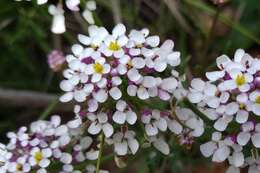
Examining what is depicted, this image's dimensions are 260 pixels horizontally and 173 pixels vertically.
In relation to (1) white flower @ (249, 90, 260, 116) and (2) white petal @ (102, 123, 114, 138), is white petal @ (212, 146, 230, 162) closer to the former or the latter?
(1) white flower @ (249, 90, 260, 116)

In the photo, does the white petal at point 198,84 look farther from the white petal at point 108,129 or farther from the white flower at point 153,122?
the white petal at point 108,129

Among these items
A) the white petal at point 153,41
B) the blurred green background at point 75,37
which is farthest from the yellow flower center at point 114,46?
the blurred green background at point 75,37

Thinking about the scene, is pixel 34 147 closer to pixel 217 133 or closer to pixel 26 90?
pixel 217 133

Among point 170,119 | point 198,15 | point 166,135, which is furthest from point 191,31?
point 170,119

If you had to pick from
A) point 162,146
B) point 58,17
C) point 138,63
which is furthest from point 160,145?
point 58,17

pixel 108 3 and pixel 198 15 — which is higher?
pixel 108 3

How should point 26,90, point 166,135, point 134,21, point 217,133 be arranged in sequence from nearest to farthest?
point 217,133, point 166,135, point 134,21, point 26,90
